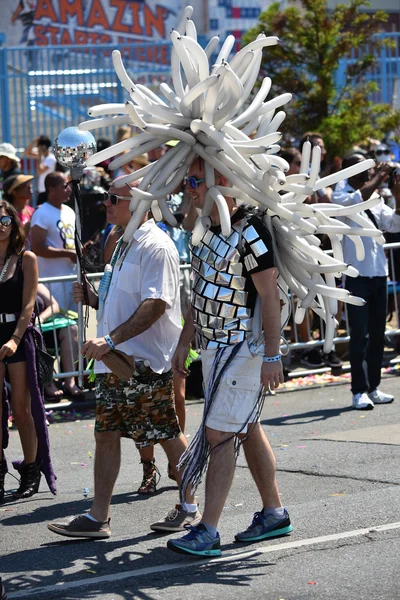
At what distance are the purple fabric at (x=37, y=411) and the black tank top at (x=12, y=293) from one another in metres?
0.18

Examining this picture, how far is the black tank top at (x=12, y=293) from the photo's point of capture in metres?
7.50

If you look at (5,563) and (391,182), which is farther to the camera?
(391,182)

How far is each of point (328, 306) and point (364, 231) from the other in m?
0.47

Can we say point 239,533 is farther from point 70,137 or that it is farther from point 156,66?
point 156,66

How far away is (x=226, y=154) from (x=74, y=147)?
49.9 inches

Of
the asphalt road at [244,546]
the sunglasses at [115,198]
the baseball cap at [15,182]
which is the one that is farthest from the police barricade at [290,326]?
the sunglasses at [115,198]

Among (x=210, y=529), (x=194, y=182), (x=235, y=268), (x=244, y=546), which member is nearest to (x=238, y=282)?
(x=235, y=268)

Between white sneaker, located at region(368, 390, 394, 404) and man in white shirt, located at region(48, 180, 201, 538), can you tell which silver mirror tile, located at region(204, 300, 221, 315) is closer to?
man in white shirt, located at region(48, 180, 201, 538)

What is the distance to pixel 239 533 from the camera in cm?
598

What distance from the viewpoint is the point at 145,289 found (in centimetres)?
624

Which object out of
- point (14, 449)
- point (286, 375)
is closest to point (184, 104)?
point (14, 449)

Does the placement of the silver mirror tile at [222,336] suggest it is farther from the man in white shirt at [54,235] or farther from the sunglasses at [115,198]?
the man in white shirt at [54,235]

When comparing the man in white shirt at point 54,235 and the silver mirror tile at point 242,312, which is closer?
Result: the silver mirror tile at point 242,312

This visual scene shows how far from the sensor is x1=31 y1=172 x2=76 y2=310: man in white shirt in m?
10.9
